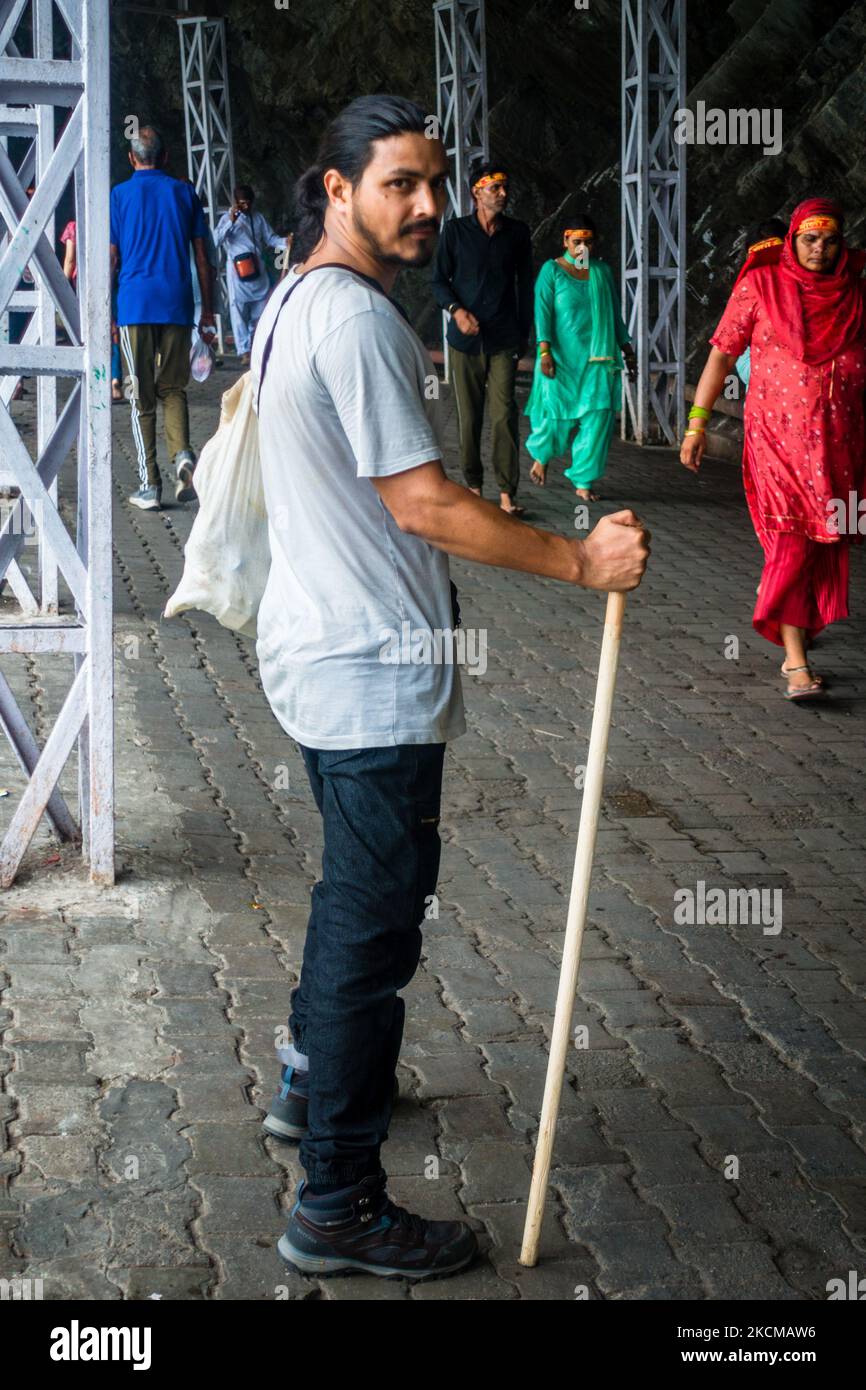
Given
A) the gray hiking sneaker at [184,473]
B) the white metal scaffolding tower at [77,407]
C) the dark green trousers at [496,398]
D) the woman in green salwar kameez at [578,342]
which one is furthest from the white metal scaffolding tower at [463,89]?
the white metal scaffolding tower at [77,407]

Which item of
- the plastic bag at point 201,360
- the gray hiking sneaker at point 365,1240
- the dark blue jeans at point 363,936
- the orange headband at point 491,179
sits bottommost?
the gray hiking sneaker at point 365,1240

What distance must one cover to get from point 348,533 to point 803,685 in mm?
4995

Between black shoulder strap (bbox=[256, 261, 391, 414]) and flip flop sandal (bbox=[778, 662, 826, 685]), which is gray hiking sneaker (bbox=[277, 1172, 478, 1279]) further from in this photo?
flip flop sandal (bbox=[778, 662, 826, 685])

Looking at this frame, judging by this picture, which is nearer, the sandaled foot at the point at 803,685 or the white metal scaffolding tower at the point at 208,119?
the sandaled foot at the point at 803,685

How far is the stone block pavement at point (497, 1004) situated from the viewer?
132 inches

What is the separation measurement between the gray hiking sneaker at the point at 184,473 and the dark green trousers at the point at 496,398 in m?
1.85

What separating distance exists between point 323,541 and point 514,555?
Answer: 1.15 feet

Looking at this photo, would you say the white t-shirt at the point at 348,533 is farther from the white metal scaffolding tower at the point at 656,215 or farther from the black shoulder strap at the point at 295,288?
the white metal scaffolding tower at the point at 656,215

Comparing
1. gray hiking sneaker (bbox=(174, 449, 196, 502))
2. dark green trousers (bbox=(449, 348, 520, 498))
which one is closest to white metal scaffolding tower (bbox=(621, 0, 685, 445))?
dark green trousers (bbox=(449, 348, 520, 498))

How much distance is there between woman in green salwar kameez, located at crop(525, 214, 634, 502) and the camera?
11.8 m

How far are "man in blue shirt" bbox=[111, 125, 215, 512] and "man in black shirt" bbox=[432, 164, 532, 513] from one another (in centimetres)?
165

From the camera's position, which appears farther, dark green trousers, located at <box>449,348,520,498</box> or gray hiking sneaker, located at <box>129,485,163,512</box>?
gray hiking sneaker, located at <box>129,485,163,512</box>

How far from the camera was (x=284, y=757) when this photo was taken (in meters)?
6.58

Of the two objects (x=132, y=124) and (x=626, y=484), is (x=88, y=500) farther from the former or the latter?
(x=626, y=484)
